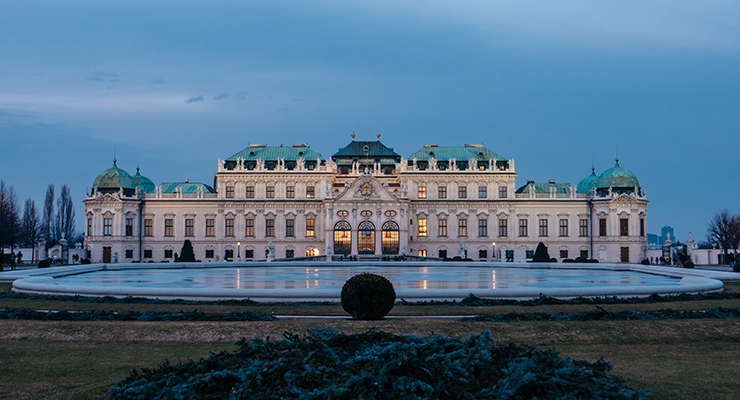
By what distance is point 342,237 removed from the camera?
265ft

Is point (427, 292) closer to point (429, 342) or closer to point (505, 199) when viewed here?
point (429, 342)

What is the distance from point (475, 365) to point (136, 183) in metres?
88.9

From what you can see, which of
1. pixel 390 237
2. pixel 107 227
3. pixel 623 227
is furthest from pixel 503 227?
pixel 107 227

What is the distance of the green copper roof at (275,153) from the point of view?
86.1 metres

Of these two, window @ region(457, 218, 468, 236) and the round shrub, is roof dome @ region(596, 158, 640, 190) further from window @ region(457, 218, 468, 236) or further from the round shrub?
the round shrub

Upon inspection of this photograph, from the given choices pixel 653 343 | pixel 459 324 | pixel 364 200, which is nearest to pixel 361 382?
pixel 459 324

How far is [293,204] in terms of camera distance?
83.8m

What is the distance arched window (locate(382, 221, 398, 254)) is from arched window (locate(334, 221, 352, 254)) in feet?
14.1

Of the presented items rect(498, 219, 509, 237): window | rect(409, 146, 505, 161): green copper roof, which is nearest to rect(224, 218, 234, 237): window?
rect(409, 146, 505, 161): green copper roof

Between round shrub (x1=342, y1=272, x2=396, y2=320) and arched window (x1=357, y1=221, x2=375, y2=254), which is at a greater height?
arched window (x1=357, y1=221, x2=375, y2=254)

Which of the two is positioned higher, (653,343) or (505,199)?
(505,199)

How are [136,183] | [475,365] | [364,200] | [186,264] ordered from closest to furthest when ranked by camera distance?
[475,365]
[186,264]
[364,200]
[136,183]

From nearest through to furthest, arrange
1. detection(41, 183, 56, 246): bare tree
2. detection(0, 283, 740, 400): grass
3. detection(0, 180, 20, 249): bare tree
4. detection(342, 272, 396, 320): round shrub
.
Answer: detection(0, 283, 740, 400): grass, detection(342, 272, 396, 320): round shrub, detection(0, 180, 20, 249): bare tree, detection(41, 183, 56, 246): bare tree

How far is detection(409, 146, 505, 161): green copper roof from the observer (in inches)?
3386
